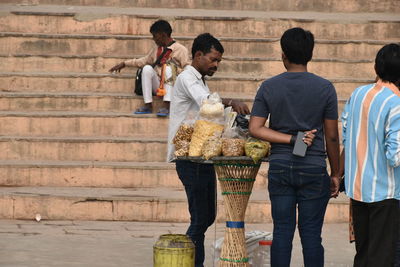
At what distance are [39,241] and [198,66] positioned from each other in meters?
2.67

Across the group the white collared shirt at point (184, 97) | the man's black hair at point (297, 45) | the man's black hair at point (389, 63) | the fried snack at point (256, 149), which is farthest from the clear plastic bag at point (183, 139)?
the man's black hair at point (389, 63)

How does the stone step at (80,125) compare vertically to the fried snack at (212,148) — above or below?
below

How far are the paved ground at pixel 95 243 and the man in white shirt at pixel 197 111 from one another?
386 millimetres

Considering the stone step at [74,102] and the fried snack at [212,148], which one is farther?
the stone step at [74,102]

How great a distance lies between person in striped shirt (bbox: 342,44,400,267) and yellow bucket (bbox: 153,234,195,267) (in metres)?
1.27

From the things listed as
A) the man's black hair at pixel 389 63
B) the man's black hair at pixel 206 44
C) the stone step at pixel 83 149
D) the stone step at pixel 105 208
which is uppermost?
the man's black hair at pixel 206 44

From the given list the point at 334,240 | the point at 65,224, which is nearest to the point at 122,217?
the point at 65,224

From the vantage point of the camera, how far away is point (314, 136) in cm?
601

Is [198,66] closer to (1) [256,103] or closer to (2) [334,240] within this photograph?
(1) [256,103]

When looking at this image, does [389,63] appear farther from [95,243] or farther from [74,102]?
[74,102]

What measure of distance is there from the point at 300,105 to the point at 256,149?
447 mm

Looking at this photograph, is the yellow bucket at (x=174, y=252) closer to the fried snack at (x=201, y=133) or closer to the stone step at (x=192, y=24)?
the fried snack at (x=201, y=133)

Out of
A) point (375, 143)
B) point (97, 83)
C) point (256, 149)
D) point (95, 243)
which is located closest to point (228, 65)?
point (97, 83)

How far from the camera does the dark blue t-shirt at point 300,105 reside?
6020 mm
